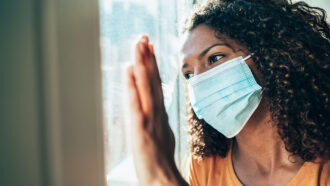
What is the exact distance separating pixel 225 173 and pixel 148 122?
0.67 meters

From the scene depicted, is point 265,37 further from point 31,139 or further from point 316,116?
point 31,139

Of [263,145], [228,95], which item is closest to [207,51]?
[228,95]

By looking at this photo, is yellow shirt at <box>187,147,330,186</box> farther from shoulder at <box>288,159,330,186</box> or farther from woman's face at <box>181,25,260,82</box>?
woman's face at <box>181,25,260,82</box>

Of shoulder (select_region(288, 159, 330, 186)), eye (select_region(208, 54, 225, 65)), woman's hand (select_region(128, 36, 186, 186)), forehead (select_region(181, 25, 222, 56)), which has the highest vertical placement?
forehead (select_region(181, 25, 222, 56))

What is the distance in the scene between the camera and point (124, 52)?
42.1 inches

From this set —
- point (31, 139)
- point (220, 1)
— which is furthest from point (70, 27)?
point (220, 1)

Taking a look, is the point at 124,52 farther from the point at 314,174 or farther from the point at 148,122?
the point at 314,174

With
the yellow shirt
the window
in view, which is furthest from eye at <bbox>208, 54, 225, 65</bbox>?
the yellow shirt

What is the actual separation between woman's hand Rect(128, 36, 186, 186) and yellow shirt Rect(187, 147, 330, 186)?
1.76ft

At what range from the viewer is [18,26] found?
0.24 m

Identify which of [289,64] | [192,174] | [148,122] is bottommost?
→ [192,174]

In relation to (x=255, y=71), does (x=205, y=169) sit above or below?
below

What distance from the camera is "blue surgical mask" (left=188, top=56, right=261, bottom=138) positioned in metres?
0.87

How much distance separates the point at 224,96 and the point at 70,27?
704 mm
